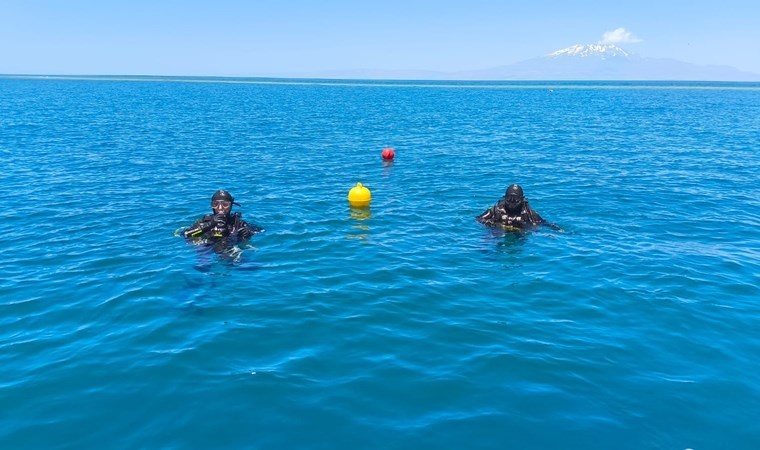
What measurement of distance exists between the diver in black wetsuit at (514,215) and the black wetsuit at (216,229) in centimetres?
864

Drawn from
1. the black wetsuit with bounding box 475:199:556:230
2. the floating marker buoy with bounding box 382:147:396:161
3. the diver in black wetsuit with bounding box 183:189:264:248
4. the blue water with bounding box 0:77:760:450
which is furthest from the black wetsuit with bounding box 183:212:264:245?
the floating marker buoy with bounding box 382:147:396:161

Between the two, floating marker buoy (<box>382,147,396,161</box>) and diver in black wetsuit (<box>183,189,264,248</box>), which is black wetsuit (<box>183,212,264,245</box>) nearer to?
diver in black wetsuit (<box>183,189,264,248</box>)

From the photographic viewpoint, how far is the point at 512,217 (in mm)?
18156

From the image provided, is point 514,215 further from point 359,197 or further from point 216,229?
point 216,229

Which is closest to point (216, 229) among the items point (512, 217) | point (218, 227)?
point (218, 227)

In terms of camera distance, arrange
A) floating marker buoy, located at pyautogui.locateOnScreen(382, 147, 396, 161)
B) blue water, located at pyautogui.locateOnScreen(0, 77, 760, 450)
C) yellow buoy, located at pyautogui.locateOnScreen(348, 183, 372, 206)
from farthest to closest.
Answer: floating marker buoy, located at pyautogui.locateOnScreen(382, 147, 396, 161) < yellow buoy, located at pyautogui.locateOnScreen(348, 183, 372, 206) < blue water, located at pyautogui.locateOnScreen(0, 77, 760, 450)

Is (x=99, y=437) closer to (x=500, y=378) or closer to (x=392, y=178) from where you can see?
(x=500, y=378)

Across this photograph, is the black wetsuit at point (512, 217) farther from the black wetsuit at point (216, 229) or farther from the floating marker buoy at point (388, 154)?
the floating marker buoy at point (388, 154)

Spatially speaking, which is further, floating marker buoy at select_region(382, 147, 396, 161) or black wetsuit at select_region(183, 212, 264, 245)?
floating marker buoy at select_region(382, 147, 396, 161)

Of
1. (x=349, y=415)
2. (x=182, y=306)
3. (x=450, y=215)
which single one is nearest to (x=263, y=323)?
(x=182, y=306)

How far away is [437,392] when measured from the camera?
29.9ft

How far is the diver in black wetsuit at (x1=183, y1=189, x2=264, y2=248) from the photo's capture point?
16.4m

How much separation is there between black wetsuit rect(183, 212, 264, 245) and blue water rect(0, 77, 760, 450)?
55 cm

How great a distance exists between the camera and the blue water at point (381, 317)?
8.35 meters
